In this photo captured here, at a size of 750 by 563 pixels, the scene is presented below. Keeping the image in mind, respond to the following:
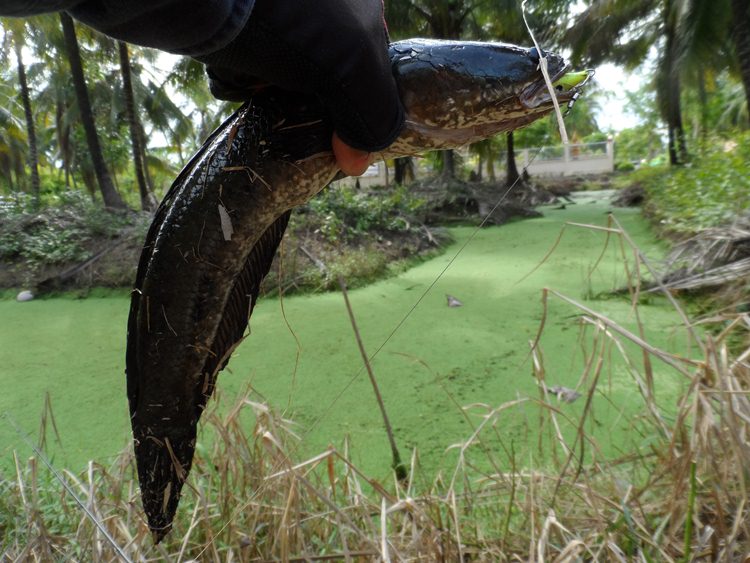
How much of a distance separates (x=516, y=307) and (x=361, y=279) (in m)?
0.95

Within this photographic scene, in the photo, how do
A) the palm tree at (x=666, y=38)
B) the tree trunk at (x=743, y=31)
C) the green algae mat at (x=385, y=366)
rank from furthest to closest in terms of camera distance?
the palm tree at (x=666, y=38), the tree trunk at (x=743, y=31), the green algae mat at (x=385, y=366)

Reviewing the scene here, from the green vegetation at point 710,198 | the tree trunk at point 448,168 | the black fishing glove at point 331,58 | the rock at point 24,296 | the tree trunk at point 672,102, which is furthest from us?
the tree trunk at point 672,102

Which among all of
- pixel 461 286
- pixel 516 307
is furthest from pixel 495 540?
pixel 461 286

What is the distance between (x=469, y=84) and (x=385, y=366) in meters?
1.37

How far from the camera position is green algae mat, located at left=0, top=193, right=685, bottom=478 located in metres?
1.28

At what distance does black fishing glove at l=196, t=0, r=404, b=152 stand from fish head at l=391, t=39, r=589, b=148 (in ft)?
0.07

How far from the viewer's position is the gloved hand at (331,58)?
0.32m

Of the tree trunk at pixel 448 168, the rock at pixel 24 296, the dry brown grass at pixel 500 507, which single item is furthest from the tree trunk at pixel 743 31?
the rock at pixel 24 296

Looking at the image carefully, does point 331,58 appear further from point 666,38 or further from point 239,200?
point 666,38

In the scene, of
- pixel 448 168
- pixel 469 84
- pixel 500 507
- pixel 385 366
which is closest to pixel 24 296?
pixel 385 366

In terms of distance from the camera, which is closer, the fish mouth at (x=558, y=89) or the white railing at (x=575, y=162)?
the fish mouth at (x=558, y=89)

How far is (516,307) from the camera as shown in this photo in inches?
85.7

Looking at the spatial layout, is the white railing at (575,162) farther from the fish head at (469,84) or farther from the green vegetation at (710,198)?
the fish head at (469,84)

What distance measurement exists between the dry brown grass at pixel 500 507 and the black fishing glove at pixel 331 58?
470mm
